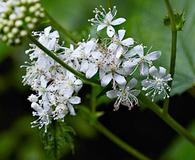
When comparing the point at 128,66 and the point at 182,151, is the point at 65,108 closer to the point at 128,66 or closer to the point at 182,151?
the point at 128,66

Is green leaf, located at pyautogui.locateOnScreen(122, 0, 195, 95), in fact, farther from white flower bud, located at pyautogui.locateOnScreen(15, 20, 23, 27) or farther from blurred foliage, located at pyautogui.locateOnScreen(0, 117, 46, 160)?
blurred foliage, located at pyautogui.locateOnScreen(0, 117, 46, 160)

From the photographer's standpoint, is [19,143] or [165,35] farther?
[19,143]

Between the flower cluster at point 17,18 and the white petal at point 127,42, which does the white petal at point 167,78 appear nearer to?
the white petal at point 127,42

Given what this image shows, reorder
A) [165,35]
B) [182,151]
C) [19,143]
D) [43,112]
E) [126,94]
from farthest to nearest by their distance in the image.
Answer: [19,143]
[182,151]
[165,35]
[43,112]
[126,94]

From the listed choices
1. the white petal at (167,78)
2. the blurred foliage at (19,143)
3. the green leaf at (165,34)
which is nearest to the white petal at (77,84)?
the white petal at (167,78)

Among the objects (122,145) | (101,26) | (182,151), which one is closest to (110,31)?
(101,26)

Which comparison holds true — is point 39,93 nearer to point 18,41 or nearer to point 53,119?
point 53,119

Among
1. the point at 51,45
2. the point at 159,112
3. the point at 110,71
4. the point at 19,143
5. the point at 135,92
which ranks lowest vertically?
the point at 159,112

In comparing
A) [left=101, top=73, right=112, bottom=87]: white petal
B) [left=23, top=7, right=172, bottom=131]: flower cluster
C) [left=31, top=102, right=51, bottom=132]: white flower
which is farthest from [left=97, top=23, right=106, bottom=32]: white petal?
[left=31, top=102, right=51, bottom=132]: white flower

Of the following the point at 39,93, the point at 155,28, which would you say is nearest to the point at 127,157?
the point at 155,28
